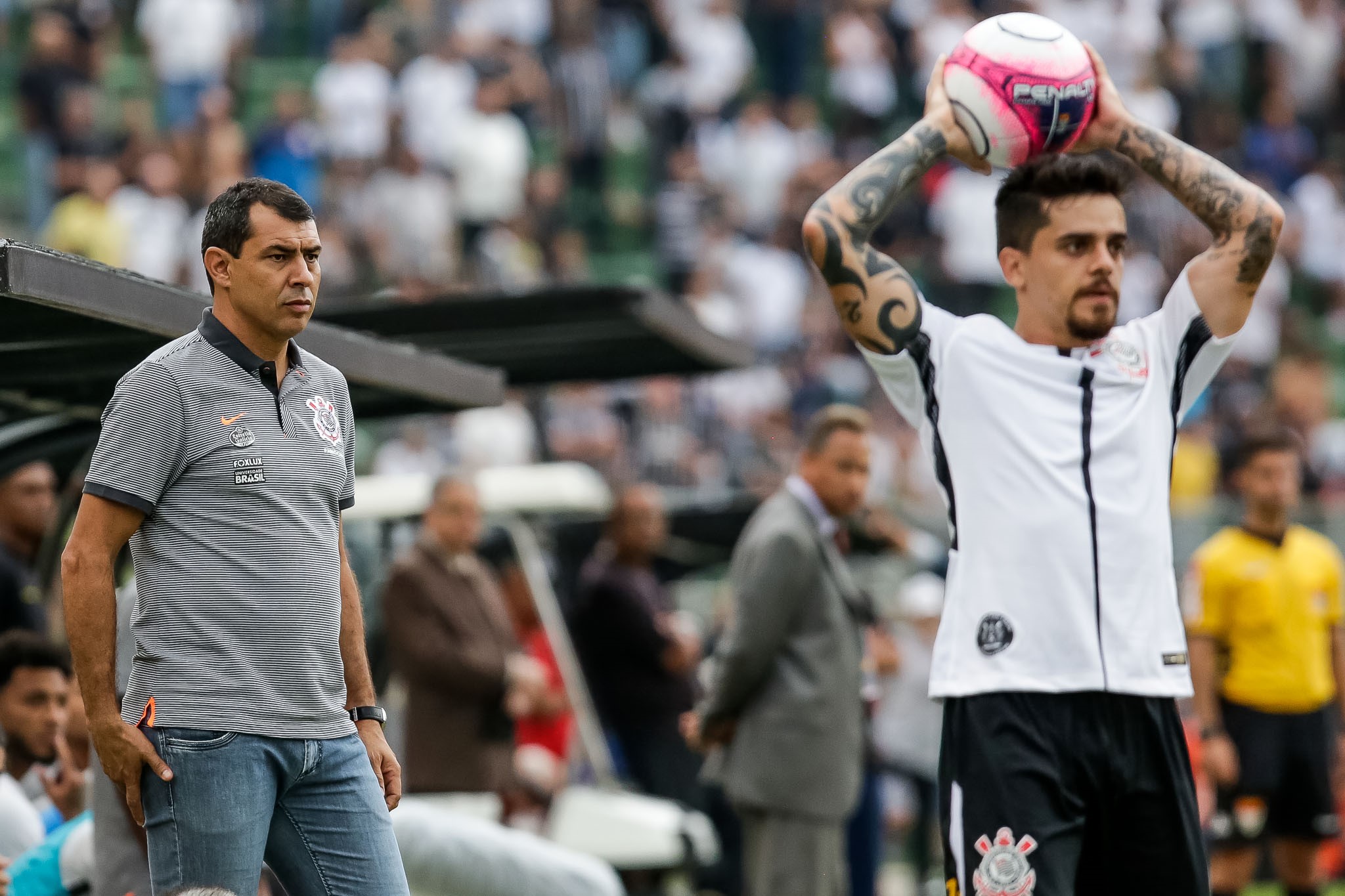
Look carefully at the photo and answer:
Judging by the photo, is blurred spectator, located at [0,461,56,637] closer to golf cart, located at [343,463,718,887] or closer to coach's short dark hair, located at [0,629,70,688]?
coach's short dark hair, located at [0,629,70,688]

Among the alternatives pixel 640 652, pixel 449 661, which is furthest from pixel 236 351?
pixel 640 652

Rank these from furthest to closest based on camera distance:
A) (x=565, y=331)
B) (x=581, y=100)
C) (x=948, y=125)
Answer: (x=581, y=100), (x=565, y=331), (x=948, y=125)

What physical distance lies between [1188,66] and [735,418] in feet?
29.6

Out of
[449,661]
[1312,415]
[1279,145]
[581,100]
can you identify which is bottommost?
[449,661]

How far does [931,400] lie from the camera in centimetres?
498

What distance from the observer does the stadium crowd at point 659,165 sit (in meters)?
16.4


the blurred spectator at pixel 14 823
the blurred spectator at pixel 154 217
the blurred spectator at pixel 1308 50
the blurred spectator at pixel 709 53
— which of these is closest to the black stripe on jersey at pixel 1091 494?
the blurred spectator at pixel 14 823

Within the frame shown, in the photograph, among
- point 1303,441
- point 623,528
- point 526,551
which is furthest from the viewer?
point 1303,441

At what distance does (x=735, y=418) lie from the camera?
1733 centimetres

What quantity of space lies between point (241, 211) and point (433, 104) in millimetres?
14804

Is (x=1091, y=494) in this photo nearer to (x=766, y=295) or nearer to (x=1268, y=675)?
(x=1268, y=675)

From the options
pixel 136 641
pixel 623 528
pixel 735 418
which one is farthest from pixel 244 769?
pixel 735 418

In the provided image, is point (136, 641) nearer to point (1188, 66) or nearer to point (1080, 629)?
point (1080, 629)

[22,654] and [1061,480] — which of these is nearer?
[1061,480]
